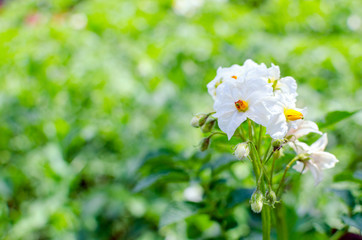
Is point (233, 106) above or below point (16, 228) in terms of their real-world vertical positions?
above

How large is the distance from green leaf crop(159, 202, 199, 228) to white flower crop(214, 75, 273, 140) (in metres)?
0.21

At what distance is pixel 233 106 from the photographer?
1.85 ft

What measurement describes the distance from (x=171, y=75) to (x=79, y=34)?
2.43ft

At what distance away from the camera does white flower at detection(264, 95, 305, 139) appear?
1.78 ft

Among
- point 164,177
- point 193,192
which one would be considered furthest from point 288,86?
point 193,192

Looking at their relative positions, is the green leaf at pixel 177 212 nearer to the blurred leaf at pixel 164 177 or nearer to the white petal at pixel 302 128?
the blurred leaf at pixel 164 177

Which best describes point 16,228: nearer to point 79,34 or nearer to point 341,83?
point 79,34

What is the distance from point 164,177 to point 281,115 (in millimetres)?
357

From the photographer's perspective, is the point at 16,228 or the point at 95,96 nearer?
the point at 16,228

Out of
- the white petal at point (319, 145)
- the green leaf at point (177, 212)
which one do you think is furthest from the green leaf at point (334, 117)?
the green leaf at point (177, 212)

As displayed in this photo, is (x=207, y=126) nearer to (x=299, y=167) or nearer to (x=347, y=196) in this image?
(x=299, y=167)

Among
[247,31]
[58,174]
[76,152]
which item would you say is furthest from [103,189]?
[247,31]

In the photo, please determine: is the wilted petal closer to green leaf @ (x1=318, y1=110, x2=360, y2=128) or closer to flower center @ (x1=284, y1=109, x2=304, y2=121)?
flower center @ (x1=284, y1=109, x2=304, y2=121)

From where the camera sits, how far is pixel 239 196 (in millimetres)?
737
